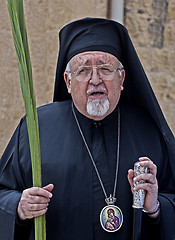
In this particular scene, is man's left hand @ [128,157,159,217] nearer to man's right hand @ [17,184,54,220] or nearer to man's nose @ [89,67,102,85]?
man's right hand @ [17,184,54,220]

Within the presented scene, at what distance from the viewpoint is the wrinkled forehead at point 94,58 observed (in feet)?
8.95

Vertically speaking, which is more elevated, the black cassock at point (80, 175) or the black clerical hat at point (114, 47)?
the black clerical hat at point (114, 47)

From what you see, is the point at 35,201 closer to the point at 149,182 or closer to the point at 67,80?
the point at 149,182

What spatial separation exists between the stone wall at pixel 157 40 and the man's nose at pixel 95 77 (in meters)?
2.00

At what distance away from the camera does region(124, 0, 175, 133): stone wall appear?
459 centimetres

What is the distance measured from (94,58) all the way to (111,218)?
845mm

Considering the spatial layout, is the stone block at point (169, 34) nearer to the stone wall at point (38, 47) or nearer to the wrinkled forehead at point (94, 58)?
the stone wall at point (38, 47)

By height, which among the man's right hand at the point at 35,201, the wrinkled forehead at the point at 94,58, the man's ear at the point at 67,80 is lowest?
the man's right hand at the point at 35,201

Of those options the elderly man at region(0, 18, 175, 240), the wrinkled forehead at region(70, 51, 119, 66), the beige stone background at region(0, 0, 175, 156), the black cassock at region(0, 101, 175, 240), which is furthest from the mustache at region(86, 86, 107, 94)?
the beige stone background at region(0, 0, 175, 156)

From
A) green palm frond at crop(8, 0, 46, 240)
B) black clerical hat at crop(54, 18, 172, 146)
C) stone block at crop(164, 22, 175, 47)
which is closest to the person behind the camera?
green palm frond at crop(8, 0, 46, 240)

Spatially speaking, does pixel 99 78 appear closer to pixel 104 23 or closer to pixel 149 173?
pixel 104 23

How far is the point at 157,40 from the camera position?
4.73 metres

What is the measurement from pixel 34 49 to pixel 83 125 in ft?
6.06

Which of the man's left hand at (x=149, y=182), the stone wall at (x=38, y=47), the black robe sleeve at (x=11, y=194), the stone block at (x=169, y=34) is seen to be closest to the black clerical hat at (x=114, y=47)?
the man's left hand at (x=149, y=182)
